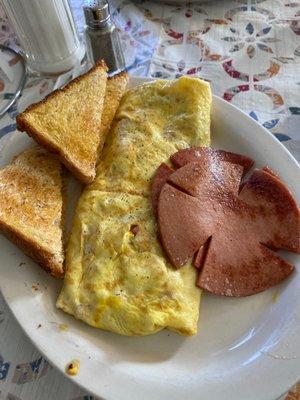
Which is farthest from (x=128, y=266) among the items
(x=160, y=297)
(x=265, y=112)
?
(x=265, y=112)

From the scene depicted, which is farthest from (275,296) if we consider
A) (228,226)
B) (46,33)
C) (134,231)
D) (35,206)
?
(46,33)

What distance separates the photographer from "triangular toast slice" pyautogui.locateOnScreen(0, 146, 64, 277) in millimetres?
1034

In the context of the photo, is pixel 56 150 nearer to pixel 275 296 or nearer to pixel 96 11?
pixel 96 11

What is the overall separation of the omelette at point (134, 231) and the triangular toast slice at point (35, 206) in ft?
0.15

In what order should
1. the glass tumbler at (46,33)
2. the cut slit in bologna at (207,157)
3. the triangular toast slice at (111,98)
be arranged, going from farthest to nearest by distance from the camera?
the glass tumbler at (46,33)
the triangular toast slice at (111,98)
the cut slit in bologna at (207,157)

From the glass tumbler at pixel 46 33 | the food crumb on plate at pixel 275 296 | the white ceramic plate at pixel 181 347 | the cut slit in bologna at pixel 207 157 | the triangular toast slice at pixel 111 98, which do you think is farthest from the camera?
the glass tumbler at pixel 46 33

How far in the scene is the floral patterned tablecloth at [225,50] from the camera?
4.87ft

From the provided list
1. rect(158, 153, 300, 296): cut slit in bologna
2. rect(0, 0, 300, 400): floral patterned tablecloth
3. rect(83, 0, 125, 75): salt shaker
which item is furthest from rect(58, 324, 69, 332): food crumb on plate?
rect(83, 0, 125, 75): salt shaker

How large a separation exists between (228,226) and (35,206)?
19.5 inches

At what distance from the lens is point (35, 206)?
1.12 metres

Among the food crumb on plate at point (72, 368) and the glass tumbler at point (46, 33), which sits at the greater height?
the glass tumbler at point (46, 33)

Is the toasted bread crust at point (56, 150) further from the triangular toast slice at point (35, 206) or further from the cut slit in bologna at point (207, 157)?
the cut slit in bologna at point (207, 157)

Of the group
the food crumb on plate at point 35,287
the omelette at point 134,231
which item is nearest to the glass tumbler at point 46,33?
the omelette at point 134,231

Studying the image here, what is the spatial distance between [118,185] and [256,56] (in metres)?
0.83
